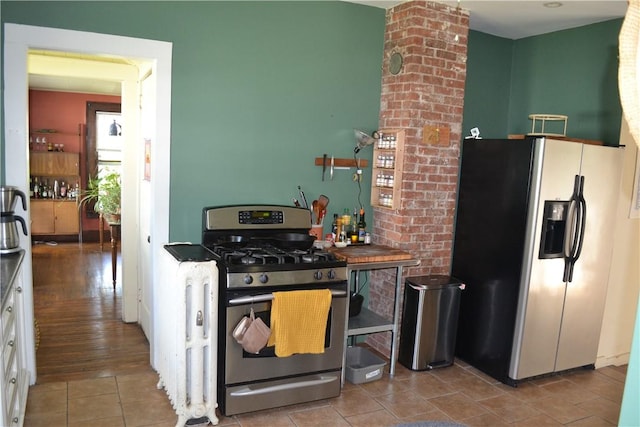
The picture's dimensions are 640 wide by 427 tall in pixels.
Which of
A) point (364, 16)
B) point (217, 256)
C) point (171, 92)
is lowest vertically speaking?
point (217, 256)

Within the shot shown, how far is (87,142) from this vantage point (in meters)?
8.59

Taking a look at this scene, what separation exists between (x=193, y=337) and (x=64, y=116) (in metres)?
7.12

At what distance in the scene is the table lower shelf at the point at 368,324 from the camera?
3.49 metres

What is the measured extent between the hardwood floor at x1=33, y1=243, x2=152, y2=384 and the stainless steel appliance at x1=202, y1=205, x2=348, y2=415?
999 mm

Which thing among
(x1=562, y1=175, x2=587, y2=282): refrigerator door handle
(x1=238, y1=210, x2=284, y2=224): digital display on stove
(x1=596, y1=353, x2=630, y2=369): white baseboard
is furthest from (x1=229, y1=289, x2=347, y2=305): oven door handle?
(x1=596, y1=353, x2=630, y2=369): white baseboard

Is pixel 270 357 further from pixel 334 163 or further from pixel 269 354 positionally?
pixel 334 163

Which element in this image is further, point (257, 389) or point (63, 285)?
point (63, 285)

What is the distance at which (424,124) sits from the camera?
382 cm

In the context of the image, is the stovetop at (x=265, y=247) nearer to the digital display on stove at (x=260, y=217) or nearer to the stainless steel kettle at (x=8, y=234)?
the digital display on stove at (x=260, y=217)

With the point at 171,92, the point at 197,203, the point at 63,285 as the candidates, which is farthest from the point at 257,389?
the point at 63,285

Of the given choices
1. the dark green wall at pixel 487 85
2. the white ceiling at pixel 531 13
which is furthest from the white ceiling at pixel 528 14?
the dark green wall at pixel 487 85

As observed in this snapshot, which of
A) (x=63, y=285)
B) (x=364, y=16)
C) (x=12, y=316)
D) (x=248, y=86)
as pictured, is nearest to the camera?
(x=12, y=316)

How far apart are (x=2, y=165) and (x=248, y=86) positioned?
1.59 metres

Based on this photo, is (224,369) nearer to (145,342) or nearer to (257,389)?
(257,389)
